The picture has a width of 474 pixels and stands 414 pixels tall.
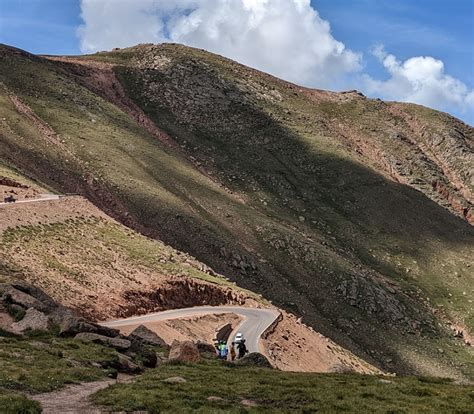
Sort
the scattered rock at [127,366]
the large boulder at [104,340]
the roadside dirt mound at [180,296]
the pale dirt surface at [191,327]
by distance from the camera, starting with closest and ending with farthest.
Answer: the scattered rock at [127,366], the large boulder at [104,340], the pale dirt surface at [191,327], the roadside dirt mound at [180,296]

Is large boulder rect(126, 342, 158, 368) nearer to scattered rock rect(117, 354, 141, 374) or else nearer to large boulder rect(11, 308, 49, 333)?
scattered rock rect(117, 354, 141, 374)

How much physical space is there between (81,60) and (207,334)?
101632 mm

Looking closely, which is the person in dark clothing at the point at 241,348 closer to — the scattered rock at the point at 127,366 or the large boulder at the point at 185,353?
the large boulder at the point at 185,353

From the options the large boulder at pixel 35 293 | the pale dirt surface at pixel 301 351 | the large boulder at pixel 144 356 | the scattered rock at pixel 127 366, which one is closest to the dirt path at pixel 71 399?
the scattered rock at pixel 127 366

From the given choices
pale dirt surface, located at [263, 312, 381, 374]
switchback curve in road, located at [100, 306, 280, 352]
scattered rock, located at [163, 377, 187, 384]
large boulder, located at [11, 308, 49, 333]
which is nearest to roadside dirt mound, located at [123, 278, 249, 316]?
switchback curve in road, located at [100, 306, 280, 352]

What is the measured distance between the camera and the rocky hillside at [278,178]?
2869 inches

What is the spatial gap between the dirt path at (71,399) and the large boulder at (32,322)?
772 centimetres

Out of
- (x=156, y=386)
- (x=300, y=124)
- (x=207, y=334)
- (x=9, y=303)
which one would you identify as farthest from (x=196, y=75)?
(x=156, y=386)

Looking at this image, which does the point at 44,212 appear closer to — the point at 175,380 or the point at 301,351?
the point at 301,351

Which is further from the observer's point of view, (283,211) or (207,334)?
(283,211)

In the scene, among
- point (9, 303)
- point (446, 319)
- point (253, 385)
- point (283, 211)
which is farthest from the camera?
point (283, 211)

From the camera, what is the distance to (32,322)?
93.3 ft

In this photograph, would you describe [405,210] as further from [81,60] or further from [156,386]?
[156,386]

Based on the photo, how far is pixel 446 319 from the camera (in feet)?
274
